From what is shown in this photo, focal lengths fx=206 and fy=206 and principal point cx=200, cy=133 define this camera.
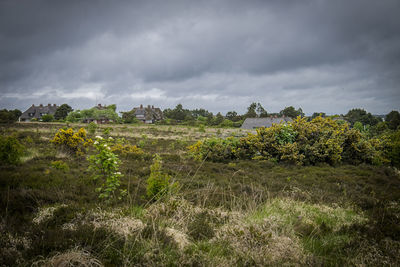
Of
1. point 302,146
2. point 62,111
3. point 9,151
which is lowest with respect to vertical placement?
point 302,146

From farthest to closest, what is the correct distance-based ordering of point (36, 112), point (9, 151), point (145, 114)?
1. point (145, 114)
2. point (36, 112)
3. point (9, 151)

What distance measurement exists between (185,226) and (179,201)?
31.0 inches

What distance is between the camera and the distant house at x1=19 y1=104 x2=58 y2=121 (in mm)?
76812

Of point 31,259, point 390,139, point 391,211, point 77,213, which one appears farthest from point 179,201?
point 390,139

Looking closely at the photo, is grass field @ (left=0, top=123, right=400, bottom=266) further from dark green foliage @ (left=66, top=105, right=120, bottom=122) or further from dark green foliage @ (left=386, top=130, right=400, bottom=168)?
dark green foliage @ (left=66, top=105, right=120, bottom=122)

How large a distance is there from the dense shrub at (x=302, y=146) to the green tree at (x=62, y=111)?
2778 inches

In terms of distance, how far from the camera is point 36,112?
7775 centimetres

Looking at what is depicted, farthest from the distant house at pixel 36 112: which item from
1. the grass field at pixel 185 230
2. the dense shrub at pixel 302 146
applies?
the grass field at pixel 185 230

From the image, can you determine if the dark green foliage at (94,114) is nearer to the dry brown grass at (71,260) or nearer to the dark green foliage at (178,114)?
the dark green foliage at (178,114)

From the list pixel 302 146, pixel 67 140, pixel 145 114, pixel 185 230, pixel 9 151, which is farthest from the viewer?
pixel 145 114

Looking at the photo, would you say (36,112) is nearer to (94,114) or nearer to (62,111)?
(62,111)

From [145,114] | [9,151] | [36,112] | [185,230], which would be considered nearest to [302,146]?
[185,230]

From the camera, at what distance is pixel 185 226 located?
3.47 metres

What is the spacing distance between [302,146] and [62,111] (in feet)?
249
